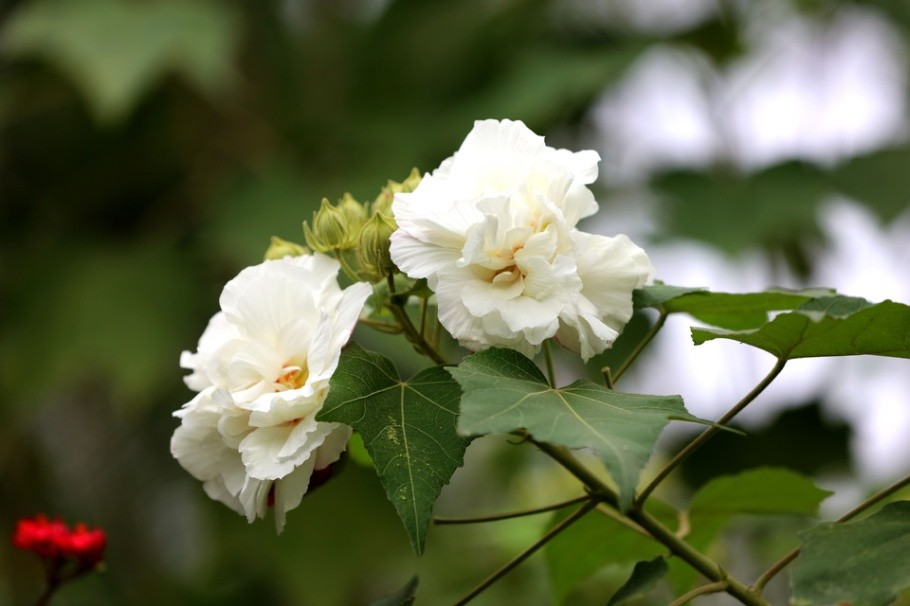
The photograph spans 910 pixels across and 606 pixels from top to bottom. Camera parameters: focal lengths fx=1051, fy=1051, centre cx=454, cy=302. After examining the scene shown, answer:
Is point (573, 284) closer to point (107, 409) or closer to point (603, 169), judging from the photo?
point (603, 169)

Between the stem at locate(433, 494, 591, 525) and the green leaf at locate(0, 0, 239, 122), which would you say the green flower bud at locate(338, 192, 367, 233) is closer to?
the stem at locate(433, 494, 591, 525)

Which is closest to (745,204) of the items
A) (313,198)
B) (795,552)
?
(313,198)

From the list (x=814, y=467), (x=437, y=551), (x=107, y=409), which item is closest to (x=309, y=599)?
(x=437, y=551)

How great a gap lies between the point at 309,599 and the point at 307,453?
1.32 metres

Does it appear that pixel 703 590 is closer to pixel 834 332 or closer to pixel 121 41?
pixel 834 332

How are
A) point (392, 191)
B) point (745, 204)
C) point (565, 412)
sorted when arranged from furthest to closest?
point (745, 204)
point (392, 191)
point (565, 412)

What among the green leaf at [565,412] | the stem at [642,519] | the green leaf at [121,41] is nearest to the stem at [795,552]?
the stem at [642,519]

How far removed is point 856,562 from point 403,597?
0.73 feet

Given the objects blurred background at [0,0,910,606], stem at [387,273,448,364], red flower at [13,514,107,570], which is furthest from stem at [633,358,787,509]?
blurred background at [0,0,910,606]

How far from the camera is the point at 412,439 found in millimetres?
456

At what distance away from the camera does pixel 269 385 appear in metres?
0.49

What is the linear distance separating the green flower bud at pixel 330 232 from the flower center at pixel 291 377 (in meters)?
0.06

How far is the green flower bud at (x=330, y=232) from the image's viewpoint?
1.72 feet

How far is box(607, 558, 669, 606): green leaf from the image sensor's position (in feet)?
1.54
